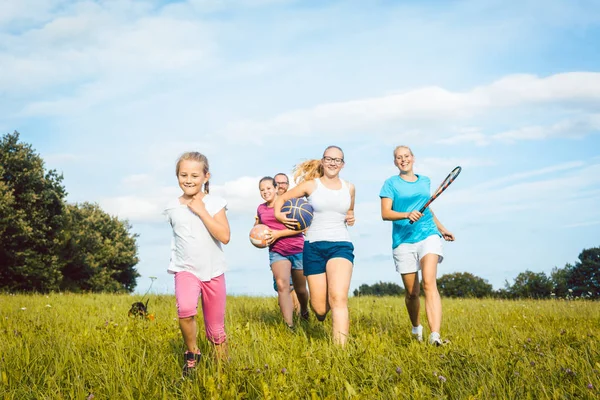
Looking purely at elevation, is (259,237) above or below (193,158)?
below

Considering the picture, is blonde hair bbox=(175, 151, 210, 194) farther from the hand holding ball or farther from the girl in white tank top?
the hand holding ball

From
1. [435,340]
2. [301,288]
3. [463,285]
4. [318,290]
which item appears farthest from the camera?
[463,285]

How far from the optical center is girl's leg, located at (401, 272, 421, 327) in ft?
25.5

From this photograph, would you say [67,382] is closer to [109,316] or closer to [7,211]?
[109,316]

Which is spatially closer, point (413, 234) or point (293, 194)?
point (293, 194)

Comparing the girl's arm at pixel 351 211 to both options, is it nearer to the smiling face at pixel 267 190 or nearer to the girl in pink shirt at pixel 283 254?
the girl in pink shirt at pixel 283 254

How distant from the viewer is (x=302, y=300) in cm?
925

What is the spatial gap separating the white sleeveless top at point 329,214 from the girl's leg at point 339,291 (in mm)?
323

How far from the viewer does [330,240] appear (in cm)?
686

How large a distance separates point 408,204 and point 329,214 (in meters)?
1.42

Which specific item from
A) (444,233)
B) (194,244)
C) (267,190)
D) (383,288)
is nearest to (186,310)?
(194,244)

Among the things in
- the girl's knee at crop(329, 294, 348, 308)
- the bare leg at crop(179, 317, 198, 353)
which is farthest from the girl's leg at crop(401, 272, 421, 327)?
the bare leg at crop(179, 317, 198, 353)

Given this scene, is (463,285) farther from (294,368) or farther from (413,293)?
(294,368)

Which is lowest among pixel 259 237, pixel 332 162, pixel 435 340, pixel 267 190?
pixel 435 340
